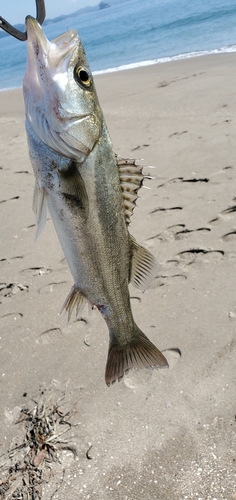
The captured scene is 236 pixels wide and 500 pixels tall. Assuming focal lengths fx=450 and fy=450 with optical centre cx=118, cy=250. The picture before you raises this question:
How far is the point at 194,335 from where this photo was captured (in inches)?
172

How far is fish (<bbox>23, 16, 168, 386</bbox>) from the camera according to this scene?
6.52ft

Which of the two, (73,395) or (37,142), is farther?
(73,395)

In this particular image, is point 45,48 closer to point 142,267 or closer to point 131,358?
point 142,267

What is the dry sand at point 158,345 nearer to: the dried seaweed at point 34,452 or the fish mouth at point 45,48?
the dried seaweed at point 34,452

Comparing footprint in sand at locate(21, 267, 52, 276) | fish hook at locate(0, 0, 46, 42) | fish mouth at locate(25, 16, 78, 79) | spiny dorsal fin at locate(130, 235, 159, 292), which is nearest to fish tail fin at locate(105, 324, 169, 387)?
spiny dorsal fin at locate(130, 235, 159, 292)

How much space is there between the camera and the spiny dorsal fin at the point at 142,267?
2.53 metres

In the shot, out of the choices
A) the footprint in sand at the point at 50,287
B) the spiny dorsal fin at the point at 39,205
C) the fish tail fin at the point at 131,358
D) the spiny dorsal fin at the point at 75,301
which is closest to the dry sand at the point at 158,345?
the footprint in sand at the point at 50,287

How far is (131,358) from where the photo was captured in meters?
2.75

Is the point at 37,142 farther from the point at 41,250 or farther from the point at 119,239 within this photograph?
the point at 41,250

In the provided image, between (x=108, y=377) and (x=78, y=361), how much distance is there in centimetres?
167

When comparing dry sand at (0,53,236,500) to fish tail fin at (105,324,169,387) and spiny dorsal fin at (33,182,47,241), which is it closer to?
fish tail fin at (105,324,169,387)

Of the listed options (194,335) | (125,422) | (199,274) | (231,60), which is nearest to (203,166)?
(199,274)

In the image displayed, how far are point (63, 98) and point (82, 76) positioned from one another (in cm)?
14

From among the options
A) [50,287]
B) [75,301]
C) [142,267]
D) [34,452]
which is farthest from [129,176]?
[50,287]
